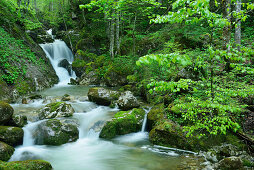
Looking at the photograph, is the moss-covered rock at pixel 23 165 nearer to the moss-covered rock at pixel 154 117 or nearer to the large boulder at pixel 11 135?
the large boulder at pixel 11 135

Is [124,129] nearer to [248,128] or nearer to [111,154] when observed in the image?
[111,154]

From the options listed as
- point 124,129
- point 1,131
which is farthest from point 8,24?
point 124,129

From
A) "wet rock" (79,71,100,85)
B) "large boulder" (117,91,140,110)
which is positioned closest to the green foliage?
"wet rock" (79,71,100,85)

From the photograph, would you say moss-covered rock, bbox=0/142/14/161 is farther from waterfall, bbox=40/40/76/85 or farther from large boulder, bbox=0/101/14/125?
waterfall, bbox=40/40/76/85

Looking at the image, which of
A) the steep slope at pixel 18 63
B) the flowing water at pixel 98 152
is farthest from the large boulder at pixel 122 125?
the steep slope at pixel 18 63

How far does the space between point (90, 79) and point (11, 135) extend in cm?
923

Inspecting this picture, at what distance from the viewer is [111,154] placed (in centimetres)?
558

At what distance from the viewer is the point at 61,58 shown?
17.4m

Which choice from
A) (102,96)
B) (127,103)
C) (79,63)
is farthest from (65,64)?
(127,103)

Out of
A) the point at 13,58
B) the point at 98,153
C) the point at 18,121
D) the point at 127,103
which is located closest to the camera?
the point at 98,153

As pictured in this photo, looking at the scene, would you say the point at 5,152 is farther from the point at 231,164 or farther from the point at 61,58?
the point at 61,58

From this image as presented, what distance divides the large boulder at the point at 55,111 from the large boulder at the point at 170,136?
13.4 feet

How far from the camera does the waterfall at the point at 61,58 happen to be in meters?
15.5

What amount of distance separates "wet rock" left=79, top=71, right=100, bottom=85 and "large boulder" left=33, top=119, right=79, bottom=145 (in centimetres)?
819
